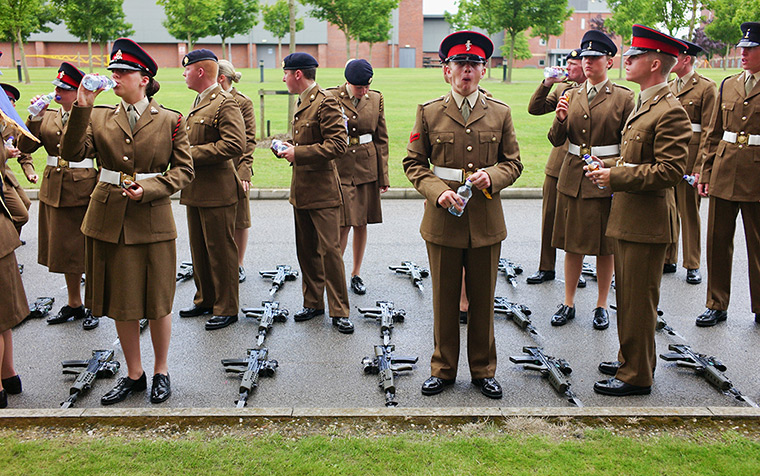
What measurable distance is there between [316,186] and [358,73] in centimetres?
142

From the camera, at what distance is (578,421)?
4.34m

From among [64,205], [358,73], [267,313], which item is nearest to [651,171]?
[358,73]

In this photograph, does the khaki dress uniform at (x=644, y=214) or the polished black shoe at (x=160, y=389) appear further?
A: the polished black shoe at (x=160, y=389)

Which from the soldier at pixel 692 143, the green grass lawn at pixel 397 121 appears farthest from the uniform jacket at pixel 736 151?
the green grass lawn at pixel 397 121

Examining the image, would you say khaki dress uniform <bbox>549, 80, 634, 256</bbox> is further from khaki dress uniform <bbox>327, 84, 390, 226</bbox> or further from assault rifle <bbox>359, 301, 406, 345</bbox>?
khaki dress uniform <bbox>327, 84, 390, 226</bbox>

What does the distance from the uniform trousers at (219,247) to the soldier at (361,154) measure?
120cm

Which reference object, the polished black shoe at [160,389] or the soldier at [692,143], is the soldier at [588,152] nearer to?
the soldier at [692,143]

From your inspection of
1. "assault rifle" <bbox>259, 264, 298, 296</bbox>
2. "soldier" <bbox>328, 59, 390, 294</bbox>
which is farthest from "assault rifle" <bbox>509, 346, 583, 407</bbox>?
"assault rifle" <bbox>259, 264, 298, 296</bbox>

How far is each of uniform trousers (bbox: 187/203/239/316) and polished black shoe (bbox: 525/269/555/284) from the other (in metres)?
3.15

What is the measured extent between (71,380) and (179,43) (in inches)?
2671

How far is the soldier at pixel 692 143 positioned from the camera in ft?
24.4

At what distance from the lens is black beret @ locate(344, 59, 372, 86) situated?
7086 mm

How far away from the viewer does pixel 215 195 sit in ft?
20.7

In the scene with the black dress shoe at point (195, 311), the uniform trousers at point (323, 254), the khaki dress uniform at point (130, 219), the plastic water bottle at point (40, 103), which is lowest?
the black dress shoe at point (195, 311)
